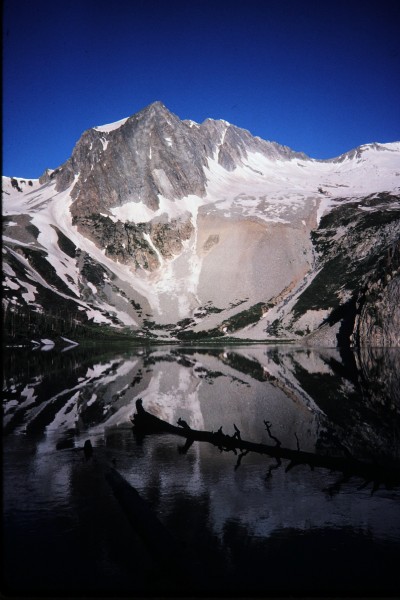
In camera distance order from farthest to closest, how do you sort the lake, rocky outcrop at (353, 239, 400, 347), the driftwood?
rocky outcrop at (353, 239, 400, 347)
the driftwood
the lake

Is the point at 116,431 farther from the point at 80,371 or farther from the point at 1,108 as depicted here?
the point at 80,371

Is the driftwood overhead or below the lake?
overhead

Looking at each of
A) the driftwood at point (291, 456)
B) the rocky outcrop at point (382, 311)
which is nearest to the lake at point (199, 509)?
the driftwood at point (291, 456)

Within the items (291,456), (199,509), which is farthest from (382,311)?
(199,509)

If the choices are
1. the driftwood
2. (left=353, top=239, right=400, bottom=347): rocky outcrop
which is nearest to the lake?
the driftwood

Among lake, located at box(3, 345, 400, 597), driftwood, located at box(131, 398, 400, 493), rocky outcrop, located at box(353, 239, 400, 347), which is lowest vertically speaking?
lake, located at box(3, 345, 400, 597)

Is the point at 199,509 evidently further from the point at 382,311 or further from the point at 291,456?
the point at 382,311

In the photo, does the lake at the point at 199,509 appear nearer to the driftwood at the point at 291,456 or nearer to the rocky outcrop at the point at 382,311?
the driftwood at the point at 291,456

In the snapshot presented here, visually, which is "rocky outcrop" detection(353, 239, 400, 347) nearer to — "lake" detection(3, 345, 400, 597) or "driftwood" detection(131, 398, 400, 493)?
"lake" detection(3, 345, 400, 597)
